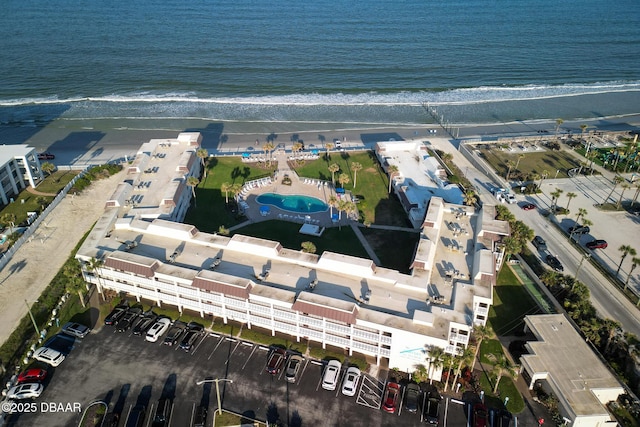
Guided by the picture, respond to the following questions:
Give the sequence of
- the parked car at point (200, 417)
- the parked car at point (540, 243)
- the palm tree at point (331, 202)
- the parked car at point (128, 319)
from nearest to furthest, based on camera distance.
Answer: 1. the parked car at point (200, 417)
2. the parked car at point (128, 319)
3. the parked car at point (540, 243)
4. the palm tree at point (331, 202)

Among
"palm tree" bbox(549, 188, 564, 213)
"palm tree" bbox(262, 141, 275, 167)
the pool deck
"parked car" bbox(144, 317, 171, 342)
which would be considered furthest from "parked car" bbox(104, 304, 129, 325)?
"palm tree" bbox(549, 188, 564, 213)

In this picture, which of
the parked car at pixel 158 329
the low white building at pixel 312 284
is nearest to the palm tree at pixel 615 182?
the low white building at pixel 312 284

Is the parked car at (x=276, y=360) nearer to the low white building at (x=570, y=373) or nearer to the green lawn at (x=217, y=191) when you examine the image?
the low white building at (x=570, y=373)

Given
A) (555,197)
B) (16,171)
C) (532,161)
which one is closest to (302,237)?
(555,197)

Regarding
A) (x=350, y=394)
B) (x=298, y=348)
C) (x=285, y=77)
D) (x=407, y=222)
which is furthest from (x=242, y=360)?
(x=285, y=77)

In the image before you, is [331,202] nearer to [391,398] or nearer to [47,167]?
[391,398]
